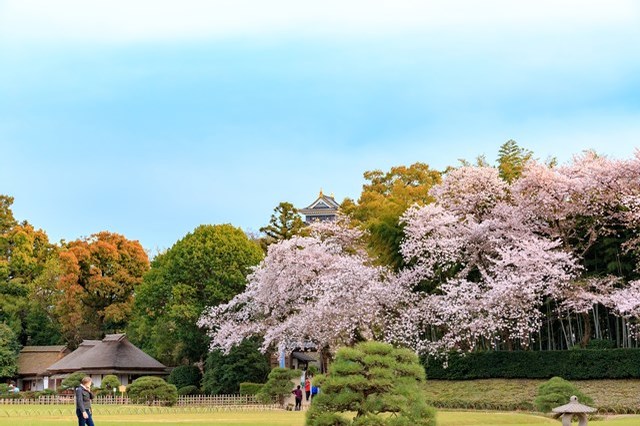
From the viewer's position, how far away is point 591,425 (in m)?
22.8

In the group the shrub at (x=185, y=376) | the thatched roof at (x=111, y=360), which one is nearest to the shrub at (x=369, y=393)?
the shrub at (x=185, y=376)

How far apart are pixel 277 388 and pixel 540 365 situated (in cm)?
1093

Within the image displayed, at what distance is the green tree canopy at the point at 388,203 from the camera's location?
127 ft

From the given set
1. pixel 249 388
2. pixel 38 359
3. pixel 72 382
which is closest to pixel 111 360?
pixel 72 382

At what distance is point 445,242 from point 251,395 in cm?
1353

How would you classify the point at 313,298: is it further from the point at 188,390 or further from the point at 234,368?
the point at 188,390

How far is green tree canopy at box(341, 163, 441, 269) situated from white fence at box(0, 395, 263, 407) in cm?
Answer: 906

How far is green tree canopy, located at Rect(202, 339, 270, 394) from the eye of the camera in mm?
44688

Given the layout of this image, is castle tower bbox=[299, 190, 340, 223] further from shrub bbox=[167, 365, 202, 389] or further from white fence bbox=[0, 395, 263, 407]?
white fence bbox=[0, 395, 263, 407]

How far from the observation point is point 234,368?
4481 centimetres

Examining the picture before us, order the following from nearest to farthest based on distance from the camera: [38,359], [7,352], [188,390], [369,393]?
1. [369,393]
2. [188,390]
3. [7,352]
4. [38,359]

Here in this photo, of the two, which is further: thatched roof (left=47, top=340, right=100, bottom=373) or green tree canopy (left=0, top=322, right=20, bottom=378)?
green tree canopy (left=0, top=322, right=20, bottom=378)

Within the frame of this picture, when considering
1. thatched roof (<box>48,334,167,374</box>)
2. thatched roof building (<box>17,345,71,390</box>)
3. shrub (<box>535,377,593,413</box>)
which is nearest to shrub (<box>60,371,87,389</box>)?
thatched roof (<box>48,334,167,374</box>)

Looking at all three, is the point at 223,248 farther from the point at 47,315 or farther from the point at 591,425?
the point at 591,425
